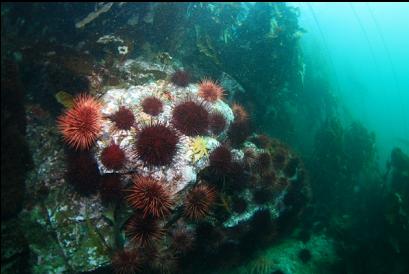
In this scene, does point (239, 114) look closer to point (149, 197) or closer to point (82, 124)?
point (149, 197)

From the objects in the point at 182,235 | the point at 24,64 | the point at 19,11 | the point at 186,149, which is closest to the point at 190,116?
the point at 186,149

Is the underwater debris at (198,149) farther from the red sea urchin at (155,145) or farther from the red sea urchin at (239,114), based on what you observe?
the red sea urchin at (239,114)

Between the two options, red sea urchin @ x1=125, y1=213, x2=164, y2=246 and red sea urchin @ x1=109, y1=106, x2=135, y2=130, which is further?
red sea urchin @ x1=109, y1=106, x2=135, y2=130

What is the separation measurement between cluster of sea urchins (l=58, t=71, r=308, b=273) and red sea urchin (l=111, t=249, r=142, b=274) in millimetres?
14

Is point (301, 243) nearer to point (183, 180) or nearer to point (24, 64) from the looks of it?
point (183, 180)

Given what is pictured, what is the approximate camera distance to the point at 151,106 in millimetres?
7809

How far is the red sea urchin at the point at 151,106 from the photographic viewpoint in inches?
307

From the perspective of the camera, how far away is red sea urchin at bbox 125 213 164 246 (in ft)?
22.4

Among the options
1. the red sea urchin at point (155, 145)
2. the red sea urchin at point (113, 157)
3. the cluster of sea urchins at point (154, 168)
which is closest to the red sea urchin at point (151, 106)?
the cluster of sea urchins at point (154, 168)

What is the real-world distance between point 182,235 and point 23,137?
4.30 m

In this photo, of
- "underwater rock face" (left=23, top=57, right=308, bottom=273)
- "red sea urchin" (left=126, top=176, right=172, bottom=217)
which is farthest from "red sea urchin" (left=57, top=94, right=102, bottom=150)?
"red sea urchin" (left=126, top=176, right=172, bottom=217)

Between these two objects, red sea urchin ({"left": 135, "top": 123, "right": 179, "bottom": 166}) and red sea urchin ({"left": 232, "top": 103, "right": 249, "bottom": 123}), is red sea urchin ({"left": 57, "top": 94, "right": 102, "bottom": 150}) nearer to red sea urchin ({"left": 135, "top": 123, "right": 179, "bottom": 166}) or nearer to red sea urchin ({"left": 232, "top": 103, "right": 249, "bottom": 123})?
red sea urchin ({"left": 135, "top": 123, "right": 179, "bottom": 166})

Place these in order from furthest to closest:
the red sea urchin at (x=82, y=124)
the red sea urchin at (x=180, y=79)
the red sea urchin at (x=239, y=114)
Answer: the red sea urchin at (x=239, y=114) → the red sea urchin at (x=180, y=79) → the red sea urchin at (x=82, y=124)

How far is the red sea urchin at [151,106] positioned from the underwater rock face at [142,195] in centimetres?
3
